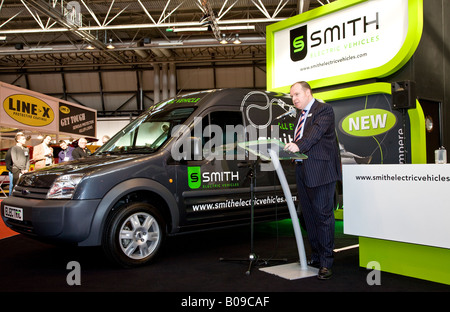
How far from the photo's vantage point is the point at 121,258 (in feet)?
12.1


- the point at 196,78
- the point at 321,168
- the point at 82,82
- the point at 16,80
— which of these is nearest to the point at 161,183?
the point at 321,168

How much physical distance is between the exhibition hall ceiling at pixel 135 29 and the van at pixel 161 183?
26.2 ft

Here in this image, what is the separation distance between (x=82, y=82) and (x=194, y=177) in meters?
18.7

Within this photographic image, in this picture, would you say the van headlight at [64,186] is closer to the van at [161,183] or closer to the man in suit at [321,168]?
the van at [161,183]

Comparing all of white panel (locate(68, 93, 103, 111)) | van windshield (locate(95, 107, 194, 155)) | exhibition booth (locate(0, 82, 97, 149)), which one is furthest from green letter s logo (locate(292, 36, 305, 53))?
white panel (locate(68, 93, 103, 111))

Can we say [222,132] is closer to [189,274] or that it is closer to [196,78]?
[189,274]

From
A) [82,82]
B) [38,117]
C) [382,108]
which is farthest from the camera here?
[82,82]

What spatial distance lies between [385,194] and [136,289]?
2268 mm

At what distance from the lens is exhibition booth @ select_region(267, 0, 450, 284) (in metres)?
3.29

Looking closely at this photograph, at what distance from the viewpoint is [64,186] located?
11.7 feet

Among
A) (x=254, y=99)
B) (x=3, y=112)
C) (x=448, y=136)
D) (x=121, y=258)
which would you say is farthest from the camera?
(x=3, y=112)

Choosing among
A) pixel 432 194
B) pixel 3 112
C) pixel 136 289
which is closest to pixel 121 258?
pixel 136 289

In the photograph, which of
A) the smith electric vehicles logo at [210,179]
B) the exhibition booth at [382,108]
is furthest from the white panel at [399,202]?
the smith electric vehicles logo at [210,179]
